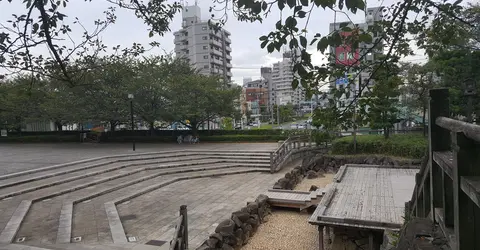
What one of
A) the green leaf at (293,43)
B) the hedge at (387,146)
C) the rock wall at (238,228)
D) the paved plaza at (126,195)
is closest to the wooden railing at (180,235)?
the rock wall at (238,228)

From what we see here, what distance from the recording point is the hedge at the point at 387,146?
Answer: 1230 cm

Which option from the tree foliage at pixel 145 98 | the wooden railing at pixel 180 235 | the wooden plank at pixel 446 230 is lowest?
the wooden railing at pixel 180 235

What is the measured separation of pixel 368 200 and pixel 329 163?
728 centimetres

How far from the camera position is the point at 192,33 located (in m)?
48.5

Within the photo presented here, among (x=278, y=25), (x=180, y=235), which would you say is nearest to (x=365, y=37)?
(x=278, y=25)

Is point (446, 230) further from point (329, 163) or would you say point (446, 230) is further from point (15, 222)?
point (329, 163)

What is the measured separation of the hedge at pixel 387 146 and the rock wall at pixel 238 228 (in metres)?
7.69

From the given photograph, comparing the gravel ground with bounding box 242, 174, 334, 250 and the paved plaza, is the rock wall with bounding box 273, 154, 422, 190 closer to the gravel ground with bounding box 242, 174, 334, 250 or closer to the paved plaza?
the paved plaza

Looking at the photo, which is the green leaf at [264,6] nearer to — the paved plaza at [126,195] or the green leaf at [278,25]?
the green leaf at [278,25]

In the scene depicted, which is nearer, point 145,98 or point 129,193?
point 129,193

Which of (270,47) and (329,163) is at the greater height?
(270,47)

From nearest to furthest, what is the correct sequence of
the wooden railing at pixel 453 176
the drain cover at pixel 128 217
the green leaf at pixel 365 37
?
the wooden railing at pixel 453 176 → the green leaf at pixel 365 37 → the drain cover at pixel 128 217

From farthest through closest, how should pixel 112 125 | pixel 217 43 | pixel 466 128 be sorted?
1. pixel 217 43
2. pixel 112 125
3. pixel 466 128

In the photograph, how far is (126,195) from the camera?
8.48 m
